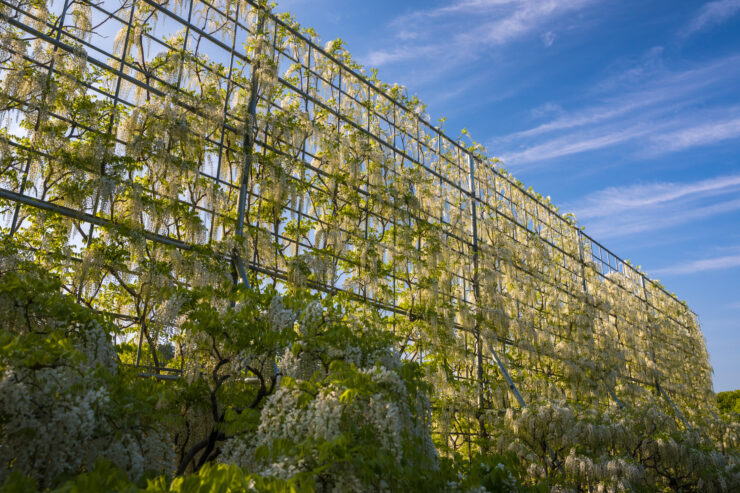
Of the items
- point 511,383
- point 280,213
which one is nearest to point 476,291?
point 511,383

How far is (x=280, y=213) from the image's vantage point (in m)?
9.53

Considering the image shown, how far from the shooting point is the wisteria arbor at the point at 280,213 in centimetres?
716

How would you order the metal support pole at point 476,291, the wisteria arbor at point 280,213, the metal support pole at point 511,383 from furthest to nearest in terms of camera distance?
the metal support pole at point 476,291 → the metal support pole at point 511,383 → the wisteria arbor at point 280,213

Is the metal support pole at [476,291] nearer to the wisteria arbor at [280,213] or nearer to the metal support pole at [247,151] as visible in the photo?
the wisteria arbor at [280,213]

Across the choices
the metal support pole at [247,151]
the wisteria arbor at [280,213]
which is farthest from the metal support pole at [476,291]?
the metal support pole at [247,151]

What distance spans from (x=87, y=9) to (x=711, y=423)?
69.6ft

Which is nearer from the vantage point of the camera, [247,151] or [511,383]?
[247,151]

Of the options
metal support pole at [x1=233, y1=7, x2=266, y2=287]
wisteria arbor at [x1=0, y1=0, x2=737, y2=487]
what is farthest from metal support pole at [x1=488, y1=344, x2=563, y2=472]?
metal support pole at [x1=233, y1=7, x2=266, y2=287]

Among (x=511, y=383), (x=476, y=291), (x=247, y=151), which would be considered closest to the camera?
(x=247, y=151)

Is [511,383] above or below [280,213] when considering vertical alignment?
below


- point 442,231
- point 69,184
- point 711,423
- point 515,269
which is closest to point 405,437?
point 69,184

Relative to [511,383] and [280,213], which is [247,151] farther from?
[511,383]

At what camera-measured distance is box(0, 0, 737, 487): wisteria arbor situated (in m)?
7.16

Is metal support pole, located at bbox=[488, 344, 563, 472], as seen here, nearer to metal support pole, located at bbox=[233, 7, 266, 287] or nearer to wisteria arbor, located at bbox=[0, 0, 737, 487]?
wisteria arbor, located at bbox=[0, 0, 737, 487]
